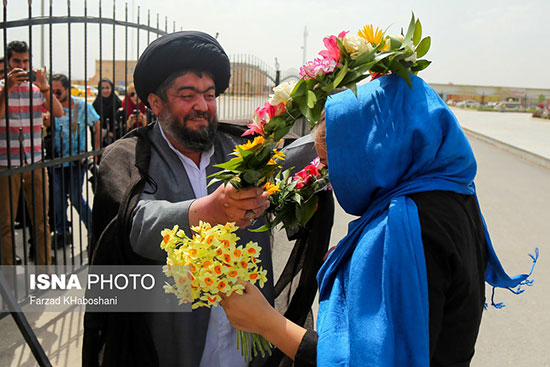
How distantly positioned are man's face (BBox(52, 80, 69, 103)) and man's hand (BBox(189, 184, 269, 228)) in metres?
4.00

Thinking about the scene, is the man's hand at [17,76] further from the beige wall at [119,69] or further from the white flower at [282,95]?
the white flower at [282,95]

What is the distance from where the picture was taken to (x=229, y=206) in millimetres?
1682

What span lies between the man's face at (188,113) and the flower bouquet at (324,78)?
602mm

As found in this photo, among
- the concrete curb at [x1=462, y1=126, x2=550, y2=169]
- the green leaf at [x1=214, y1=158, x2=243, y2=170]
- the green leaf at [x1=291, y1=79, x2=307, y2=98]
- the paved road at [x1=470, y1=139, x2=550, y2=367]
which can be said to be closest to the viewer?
the green leaf at [x1=291, y1=79, x2=307, y2=98]

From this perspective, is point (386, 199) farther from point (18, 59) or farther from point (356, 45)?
point (18, 59)

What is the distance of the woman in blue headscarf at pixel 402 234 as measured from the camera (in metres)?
1.21

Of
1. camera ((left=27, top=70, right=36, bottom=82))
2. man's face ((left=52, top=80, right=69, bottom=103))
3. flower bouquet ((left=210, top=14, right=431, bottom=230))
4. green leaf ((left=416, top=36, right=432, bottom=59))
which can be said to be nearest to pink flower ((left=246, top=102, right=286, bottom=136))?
flower bouquet ((left=210, top=14, right=431, bottom=230))

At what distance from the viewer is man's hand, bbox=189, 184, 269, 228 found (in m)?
1.65

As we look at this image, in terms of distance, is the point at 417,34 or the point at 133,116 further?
the point at 133,116

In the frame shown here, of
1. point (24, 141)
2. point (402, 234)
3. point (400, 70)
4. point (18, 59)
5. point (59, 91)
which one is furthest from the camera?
point (59, 91)

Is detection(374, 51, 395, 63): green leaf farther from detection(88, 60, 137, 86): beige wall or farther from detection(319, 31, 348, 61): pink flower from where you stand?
detection(88, 60, 137, 86): beige wall

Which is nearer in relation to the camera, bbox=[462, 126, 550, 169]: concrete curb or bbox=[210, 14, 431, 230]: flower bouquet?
bbox=[210, 14, 431, 230]: flower bouquet

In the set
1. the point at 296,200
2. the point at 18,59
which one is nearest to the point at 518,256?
the point at 296,200

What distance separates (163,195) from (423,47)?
1261mm
